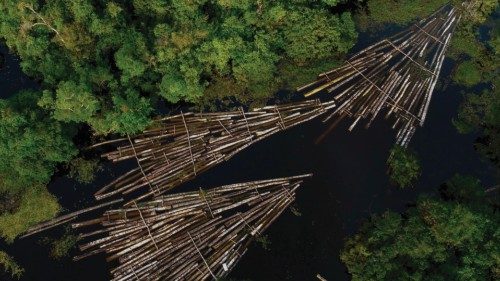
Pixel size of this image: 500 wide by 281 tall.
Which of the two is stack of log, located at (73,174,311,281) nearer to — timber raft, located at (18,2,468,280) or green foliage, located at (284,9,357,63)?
timber raft, located at (18,2,468,280)

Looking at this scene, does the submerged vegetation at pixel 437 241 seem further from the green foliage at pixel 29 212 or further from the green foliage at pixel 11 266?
the green foliage at pixel 11 266

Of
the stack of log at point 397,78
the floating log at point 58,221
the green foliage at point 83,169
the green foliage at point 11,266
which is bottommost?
the green foliage at point 11,266

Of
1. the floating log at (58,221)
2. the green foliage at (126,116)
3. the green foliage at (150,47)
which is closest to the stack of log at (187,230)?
the floating log at (58,221)

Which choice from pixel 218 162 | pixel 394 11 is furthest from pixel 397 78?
pixel 218 162

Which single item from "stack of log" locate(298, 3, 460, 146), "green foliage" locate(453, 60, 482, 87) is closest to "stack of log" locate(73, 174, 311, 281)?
"stack of log" locate(298, 3, 460, 146)

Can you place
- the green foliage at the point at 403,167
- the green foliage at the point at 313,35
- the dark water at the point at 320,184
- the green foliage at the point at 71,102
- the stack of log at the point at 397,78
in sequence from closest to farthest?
the green foliage at the point at 71,102 → the dark water at the point at 320,184 → the green foliage at the point at 403,167 → the green foliage at the point at 313,35 → the stack of log at the point at 397,78

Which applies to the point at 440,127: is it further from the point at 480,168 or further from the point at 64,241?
the point at 64,241
